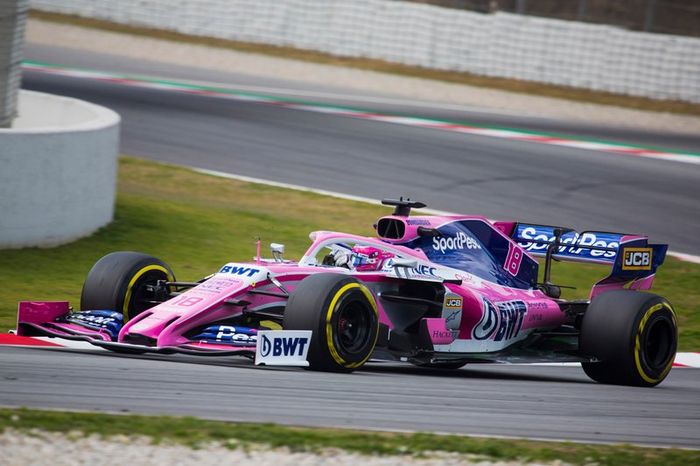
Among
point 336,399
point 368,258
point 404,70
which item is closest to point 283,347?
point 336,399

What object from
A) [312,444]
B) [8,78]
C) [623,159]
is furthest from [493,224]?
[623,159]

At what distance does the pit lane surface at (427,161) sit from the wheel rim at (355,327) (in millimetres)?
7526

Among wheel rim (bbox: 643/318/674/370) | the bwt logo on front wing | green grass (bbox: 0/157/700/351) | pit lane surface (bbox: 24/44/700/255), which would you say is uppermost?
the bwt logo on front wing

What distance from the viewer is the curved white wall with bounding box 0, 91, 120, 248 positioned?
12.1 m

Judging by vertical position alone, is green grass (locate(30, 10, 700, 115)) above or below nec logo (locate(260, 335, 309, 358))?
above

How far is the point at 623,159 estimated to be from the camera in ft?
65.7

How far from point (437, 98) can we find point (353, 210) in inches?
446

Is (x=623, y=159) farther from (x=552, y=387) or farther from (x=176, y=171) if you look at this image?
(x=552, y=387)

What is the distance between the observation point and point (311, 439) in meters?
6.06

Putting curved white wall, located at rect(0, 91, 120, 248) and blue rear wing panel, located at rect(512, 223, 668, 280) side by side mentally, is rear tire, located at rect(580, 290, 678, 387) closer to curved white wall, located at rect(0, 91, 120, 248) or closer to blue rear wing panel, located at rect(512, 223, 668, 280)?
blue rear wing panel, located at rect(512, 223, 668, 280)

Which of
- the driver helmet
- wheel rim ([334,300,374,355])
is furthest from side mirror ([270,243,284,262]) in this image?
wheel rim ([334,300,374,355])

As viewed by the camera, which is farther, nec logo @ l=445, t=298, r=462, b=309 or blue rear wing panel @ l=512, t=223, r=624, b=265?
blue rear wing panel @ l=512, t=223, r=624, b=265

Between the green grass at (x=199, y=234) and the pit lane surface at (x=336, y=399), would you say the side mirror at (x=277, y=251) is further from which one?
the green grass at (x=199, y=234)

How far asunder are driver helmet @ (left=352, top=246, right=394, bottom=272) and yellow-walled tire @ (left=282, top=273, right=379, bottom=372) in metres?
0.67
